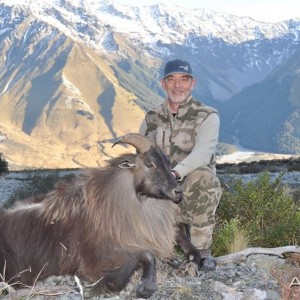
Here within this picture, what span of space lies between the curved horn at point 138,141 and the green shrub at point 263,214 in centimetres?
209

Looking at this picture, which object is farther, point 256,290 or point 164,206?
point 164,206

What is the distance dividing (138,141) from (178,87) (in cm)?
156

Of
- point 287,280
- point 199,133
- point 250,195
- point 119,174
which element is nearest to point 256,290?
point 287,280

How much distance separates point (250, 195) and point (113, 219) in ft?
9.77

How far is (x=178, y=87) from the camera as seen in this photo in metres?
7.29

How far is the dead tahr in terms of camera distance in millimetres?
5707

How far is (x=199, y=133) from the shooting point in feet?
22.9

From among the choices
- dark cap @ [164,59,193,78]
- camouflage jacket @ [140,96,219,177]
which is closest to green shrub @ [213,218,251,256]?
camouflage jacket @ [140,96,219,177]

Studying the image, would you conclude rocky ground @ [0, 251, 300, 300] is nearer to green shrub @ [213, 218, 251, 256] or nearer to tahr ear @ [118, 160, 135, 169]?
green shrub @ [213, 218, 251, 256]

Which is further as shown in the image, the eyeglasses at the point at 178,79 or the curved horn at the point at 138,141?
the eyeglasses at the point at 178,79

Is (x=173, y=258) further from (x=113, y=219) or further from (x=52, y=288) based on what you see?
(x=52, y=288)

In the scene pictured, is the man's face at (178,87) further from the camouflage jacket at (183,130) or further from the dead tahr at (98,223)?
the dead tahr at (98,223)

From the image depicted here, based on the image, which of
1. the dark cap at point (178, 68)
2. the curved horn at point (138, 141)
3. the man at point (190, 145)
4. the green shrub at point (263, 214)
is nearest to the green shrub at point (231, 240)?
the green shrub at point (263, 214)

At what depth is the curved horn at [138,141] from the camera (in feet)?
19.6
